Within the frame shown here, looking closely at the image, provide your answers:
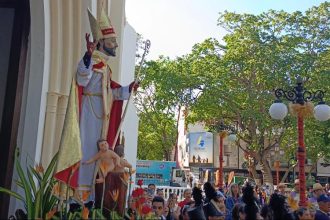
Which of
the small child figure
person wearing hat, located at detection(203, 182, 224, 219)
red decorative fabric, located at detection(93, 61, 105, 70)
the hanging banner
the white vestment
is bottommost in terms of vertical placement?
person wearing hat, located at detection(203, 182, 224, 219)

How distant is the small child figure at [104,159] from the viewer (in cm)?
447

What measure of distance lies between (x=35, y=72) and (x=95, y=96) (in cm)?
213

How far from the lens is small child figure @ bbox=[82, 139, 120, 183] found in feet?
14.7

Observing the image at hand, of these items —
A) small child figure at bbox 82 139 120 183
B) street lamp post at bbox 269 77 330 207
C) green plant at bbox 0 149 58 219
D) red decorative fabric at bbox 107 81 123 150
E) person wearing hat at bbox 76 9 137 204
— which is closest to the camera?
green plant at bbox 0 149 58 219

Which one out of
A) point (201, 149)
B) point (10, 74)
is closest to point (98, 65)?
point (10, 74)

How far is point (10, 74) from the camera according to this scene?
7020 millimetres

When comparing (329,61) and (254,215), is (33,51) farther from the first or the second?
(329,61)

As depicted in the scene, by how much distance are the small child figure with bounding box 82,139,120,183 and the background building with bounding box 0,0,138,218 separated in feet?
7.24

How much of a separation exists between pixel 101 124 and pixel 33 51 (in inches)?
101

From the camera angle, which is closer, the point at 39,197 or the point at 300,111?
the point at 39,197

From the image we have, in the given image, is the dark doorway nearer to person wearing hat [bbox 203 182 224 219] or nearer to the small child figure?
the small child figure

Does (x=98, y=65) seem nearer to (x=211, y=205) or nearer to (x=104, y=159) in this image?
(x=104, y=159)

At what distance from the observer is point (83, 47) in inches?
290

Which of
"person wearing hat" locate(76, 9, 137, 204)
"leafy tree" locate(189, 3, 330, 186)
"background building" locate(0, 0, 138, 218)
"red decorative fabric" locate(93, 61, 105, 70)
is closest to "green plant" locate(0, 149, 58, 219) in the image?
"person wearing hat" locate(76, 9, 137, 204)
